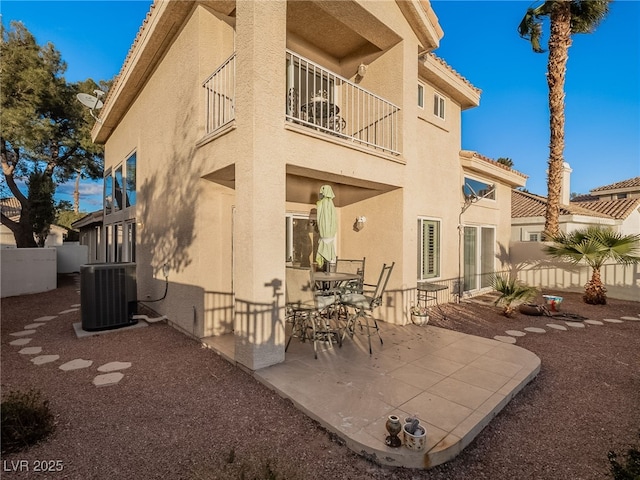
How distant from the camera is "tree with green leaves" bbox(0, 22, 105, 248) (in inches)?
640

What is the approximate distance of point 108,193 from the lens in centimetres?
1410

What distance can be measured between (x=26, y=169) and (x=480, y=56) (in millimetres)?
28131

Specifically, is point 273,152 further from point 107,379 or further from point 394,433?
point 107,379

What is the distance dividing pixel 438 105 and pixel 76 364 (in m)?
12.0

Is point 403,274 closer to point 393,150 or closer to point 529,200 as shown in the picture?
point 393,150

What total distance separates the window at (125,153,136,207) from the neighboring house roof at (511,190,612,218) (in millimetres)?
21789

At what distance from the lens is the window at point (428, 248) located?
382 inches

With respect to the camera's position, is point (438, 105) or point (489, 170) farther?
point (489, 170)

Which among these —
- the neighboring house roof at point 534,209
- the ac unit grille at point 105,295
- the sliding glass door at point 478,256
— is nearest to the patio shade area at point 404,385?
the ac unit grille at point 105,295

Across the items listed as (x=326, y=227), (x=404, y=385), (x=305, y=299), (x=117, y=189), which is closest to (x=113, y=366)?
(x=305, y=299)

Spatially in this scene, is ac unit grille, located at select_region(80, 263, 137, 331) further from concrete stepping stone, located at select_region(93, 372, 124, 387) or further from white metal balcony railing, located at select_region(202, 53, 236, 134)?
white metal balcony railing, located at select_region(202, 53, 236, 134)

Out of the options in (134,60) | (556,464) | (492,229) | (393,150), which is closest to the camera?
(556,464)

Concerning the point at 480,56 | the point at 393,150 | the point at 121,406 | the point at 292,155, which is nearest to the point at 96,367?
the point at 121,406

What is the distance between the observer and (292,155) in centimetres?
543
